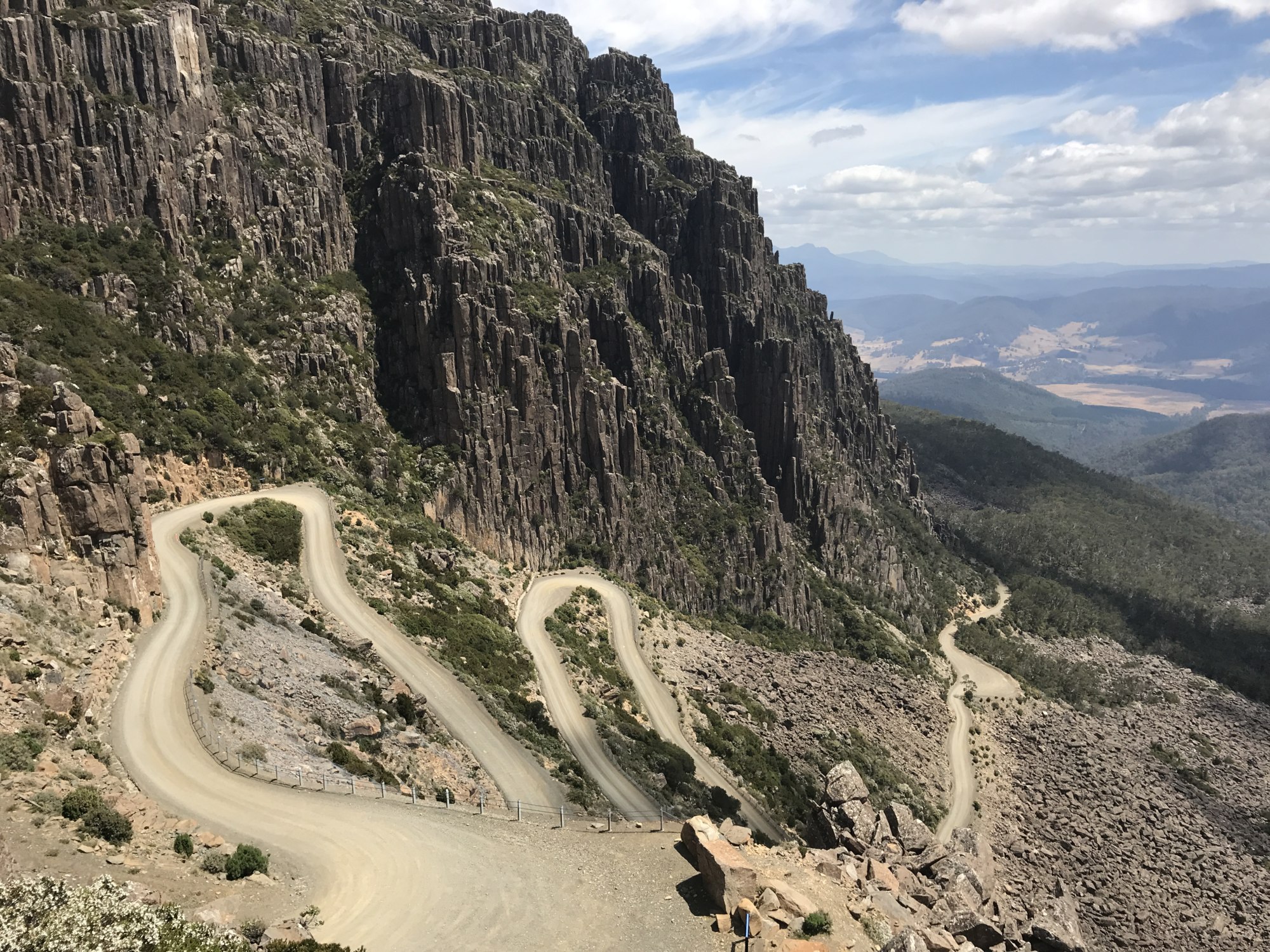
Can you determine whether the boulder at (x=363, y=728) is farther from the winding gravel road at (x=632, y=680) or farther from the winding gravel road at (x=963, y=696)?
the winding gravel road at (x=963, y=696)

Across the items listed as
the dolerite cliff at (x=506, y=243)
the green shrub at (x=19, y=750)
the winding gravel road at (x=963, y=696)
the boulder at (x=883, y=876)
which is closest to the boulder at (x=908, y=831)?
the boulder at (x=883, y=876)

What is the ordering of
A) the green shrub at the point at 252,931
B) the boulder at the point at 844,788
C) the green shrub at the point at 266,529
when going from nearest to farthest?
the green shrub at the point at 252,931, the boulder at the point at 844,788, the green shrub at the point at 266,529

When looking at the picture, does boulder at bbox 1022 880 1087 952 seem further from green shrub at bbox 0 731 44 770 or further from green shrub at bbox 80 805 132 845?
green shrub at bbox 0 731 44 770

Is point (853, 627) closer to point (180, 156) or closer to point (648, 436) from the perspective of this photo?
point (648, 436)

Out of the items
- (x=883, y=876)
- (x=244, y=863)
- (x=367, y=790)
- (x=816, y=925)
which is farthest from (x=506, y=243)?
(x=816, y=925)

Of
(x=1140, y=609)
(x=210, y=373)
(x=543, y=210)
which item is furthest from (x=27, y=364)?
(x=1140, y=609)

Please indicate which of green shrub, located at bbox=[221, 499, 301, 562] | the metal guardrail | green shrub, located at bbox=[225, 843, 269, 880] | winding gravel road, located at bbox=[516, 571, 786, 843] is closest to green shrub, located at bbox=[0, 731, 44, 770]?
the metal guardrail

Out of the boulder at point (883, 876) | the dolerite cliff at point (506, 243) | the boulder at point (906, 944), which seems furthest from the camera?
the dolerite cliff at point (506, 243)
